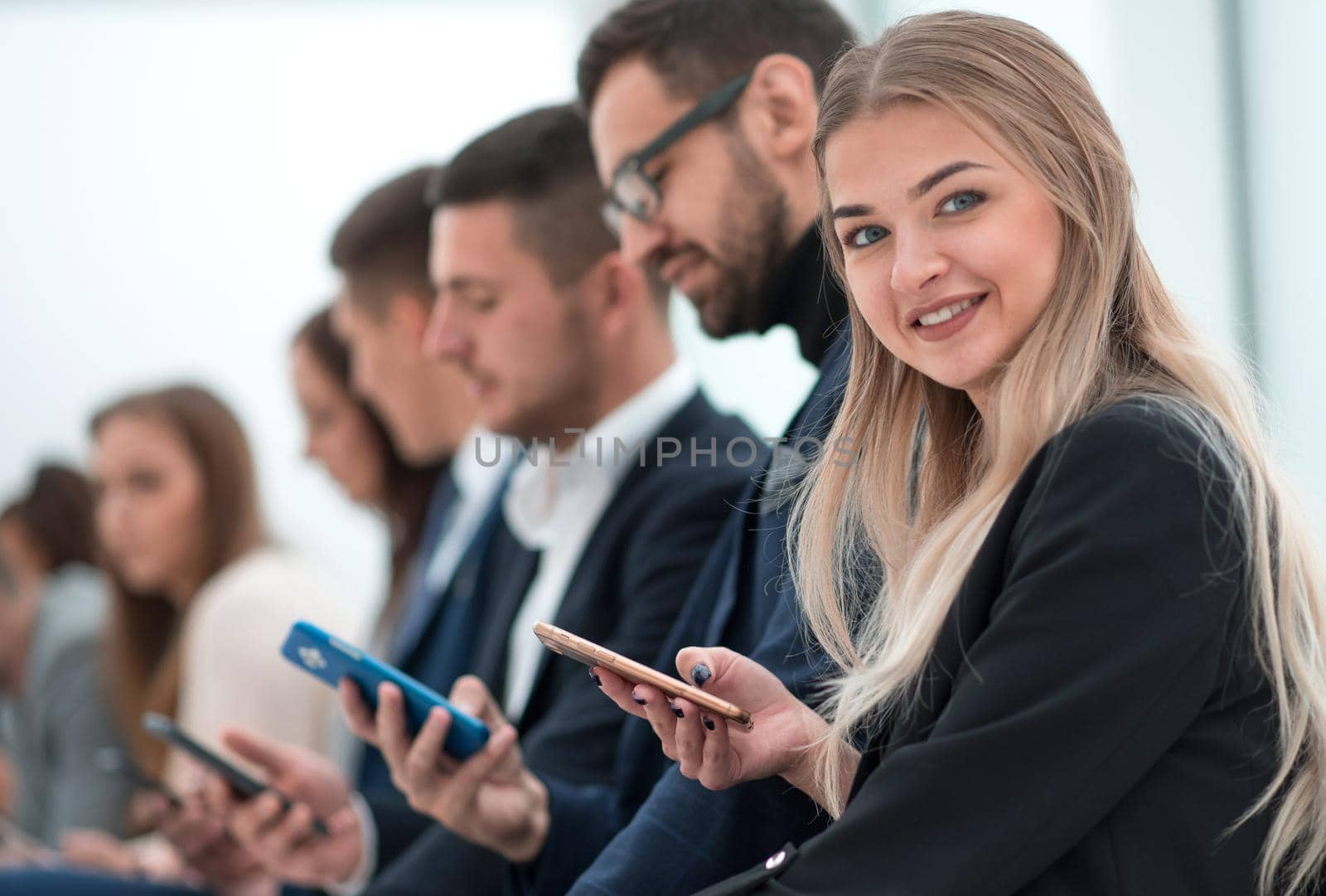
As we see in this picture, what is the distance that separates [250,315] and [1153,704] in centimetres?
397

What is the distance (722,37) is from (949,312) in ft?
2.23

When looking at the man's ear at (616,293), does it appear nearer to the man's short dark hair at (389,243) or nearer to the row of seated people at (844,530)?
the row of seated people at (844,530)

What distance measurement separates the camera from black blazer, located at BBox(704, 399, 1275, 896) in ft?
3.03

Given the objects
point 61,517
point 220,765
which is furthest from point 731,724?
point 61,517

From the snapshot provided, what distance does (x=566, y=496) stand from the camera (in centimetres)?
197

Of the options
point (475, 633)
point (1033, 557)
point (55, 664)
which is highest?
point (1033, 557)

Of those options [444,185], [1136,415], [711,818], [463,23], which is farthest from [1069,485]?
[463,23]

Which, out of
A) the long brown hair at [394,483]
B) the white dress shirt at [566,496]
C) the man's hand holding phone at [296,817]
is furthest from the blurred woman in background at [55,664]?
the white dress shirt at [566,496]

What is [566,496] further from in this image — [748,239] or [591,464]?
[748,239]

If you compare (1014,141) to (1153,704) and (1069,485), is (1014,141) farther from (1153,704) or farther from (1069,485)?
(1153,704)

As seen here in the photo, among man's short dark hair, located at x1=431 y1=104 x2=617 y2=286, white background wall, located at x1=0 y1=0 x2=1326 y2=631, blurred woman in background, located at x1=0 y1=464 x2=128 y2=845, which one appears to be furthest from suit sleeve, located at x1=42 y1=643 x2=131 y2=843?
man's short dark hair, located at x1=431 y1=104 x2=617 y2=286

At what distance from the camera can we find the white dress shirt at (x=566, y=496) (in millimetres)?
1888

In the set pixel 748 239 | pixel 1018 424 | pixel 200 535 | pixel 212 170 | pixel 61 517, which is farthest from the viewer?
pixel 212 170

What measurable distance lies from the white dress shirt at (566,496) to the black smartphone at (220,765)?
0.31 metres
